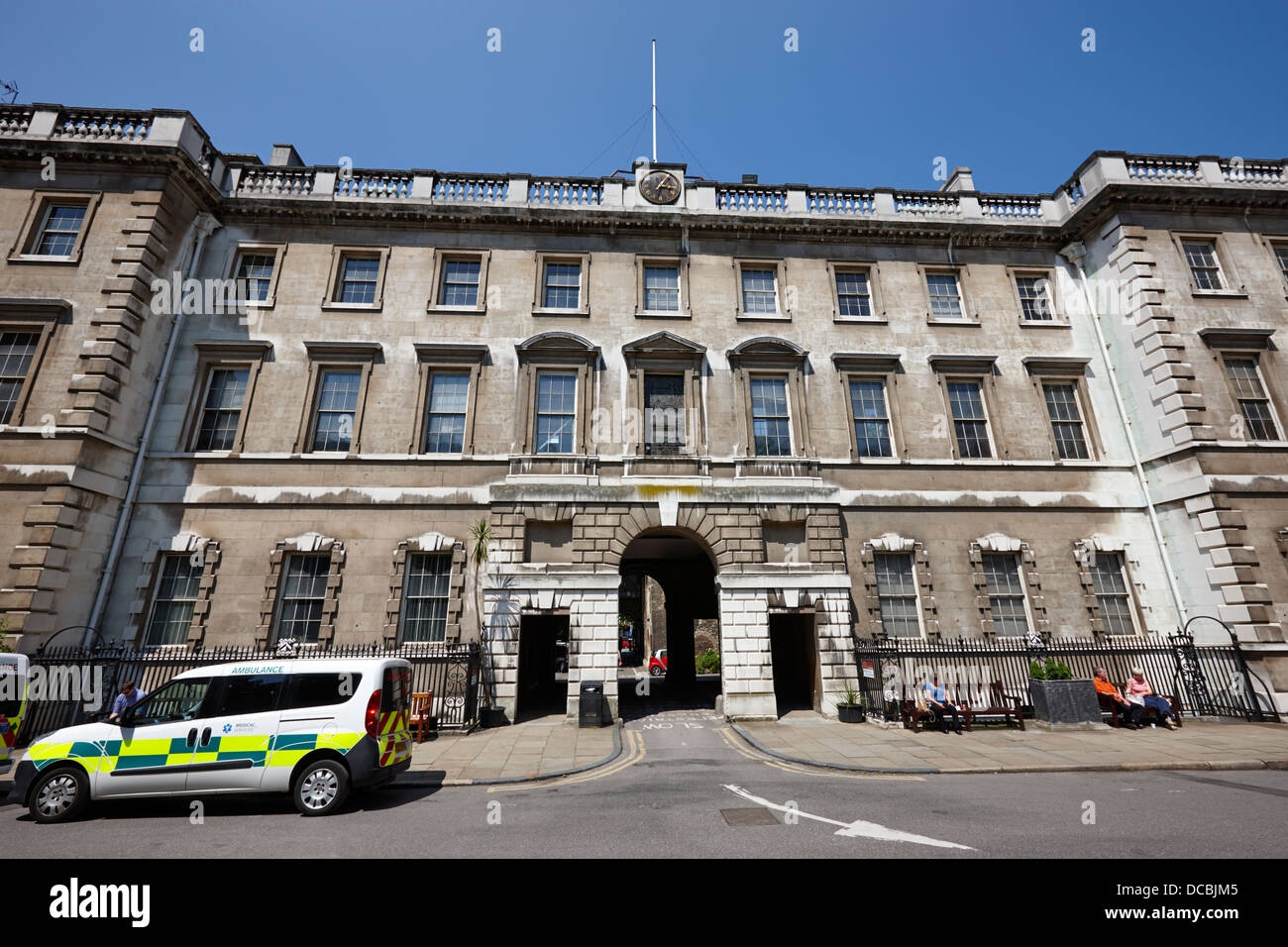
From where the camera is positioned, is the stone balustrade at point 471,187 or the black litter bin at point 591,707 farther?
the stone balustrade at point 471,187

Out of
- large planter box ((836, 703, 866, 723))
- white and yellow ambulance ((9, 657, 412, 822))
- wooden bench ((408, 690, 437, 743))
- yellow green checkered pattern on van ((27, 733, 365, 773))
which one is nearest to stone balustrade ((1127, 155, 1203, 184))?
large planter box ((836, 703, 866, 723))

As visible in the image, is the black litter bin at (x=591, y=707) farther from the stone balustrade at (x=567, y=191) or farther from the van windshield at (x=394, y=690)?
the stone balustrade at (x=567, y=191)

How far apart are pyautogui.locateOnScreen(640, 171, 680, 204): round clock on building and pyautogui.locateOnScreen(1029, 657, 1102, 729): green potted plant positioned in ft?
59.7

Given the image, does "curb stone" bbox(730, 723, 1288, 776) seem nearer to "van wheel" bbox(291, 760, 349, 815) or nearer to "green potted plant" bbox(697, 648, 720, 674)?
"van wheel" bbox(291, 760, 349, 815)

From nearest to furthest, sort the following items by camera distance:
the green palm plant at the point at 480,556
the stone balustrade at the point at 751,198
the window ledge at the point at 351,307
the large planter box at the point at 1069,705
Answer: the large planter box at the point at 1069,705 < the green palm plant at the point at 480,556 < the window ledge at the point at 351,307 < the stone balustrade at the point at 751,198

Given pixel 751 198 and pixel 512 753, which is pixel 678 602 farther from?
pixel 751 198

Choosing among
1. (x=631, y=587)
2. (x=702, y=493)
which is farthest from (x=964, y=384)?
(x=631, y=587)

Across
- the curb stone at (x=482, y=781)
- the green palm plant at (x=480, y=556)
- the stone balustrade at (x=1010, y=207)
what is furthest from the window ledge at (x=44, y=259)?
the stone balustrade at (x=1010, y=207)

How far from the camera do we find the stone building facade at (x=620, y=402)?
1475 centimetres

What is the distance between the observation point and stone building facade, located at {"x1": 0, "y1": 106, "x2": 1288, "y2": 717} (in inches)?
581

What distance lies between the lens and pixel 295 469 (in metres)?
15.8

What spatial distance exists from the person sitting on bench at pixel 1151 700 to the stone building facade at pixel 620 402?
219cm
